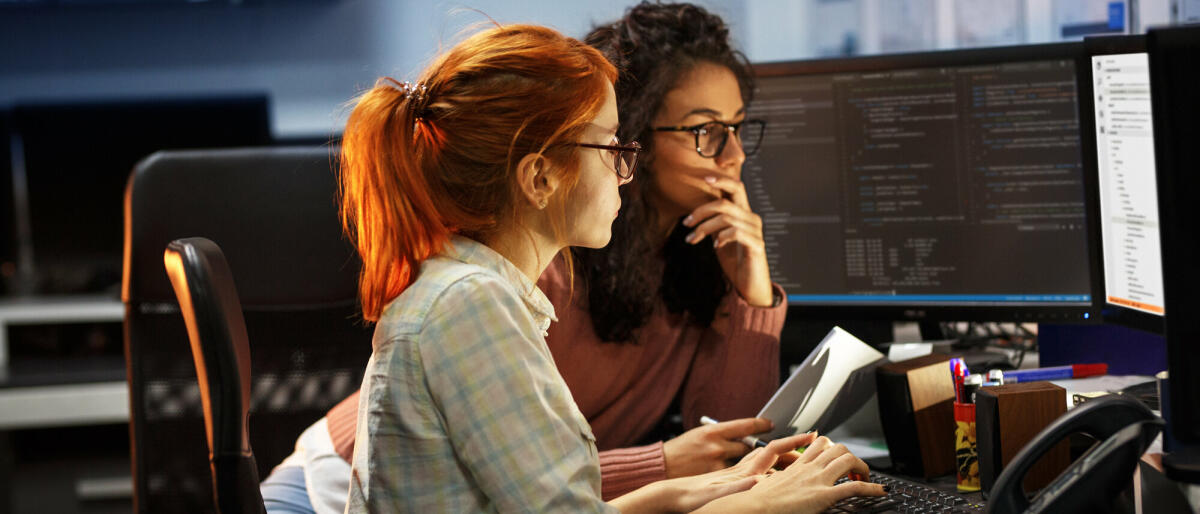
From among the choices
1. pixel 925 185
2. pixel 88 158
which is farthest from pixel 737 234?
pixel 88 158

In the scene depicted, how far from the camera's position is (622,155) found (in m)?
1.01

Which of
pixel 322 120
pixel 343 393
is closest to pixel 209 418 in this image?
pixel 343 393

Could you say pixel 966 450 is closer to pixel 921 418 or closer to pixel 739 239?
pixel 921 418

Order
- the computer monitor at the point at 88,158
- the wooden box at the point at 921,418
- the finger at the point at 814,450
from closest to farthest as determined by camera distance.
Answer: the finger at the point at 814,450, the wooden box at the point at 921,418, the computer monitor at the point at 88,158

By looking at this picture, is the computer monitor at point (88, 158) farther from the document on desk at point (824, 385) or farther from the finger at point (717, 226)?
the document on desk at point (824, 385)

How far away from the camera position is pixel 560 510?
784mm

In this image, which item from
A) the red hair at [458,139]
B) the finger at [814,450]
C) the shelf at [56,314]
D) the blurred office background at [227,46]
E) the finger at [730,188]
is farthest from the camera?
the blurred office background at [227,46]

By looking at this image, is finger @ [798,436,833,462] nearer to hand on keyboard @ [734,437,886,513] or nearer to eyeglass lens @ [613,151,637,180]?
hand on keyboard @ [734,437,886,513]

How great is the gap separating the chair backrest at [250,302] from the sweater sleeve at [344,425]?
131mm

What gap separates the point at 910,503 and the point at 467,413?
45 centimetres

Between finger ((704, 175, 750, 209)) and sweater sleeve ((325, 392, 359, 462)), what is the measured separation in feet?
1.79

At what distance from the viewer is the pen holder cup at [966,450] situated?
3.43ft

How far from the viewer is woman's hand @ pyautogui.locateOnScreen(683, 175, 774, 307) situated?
1380 millimetres

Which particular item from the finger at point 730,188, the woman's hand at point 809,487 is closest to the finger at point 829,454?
the woman's hand at point 809,487
